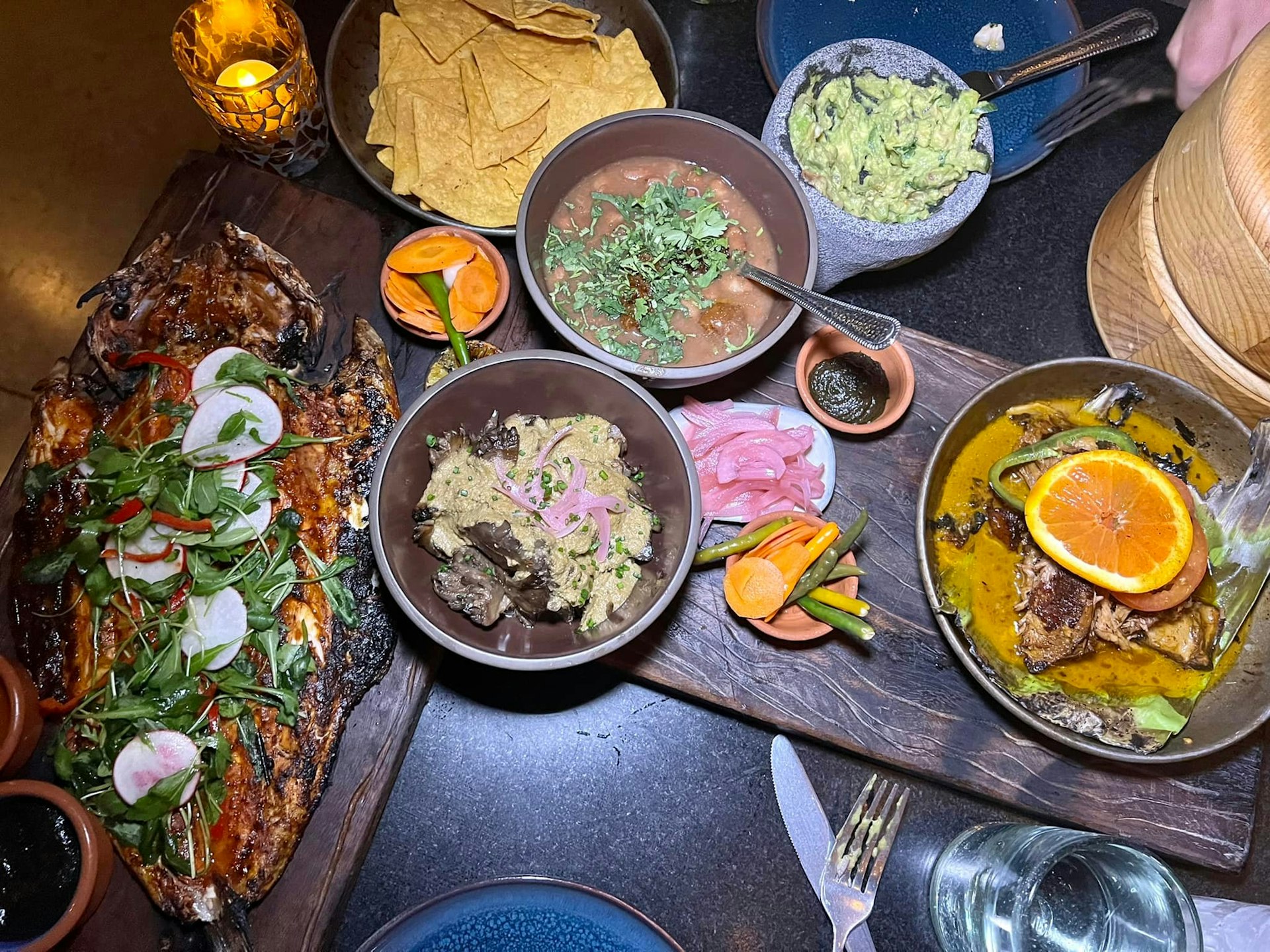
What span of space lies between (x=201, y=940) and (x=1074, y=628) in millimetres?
2215

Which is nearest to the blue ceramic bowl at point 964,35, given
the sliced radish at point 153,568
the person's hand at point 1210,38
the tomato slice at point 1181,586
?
the person's hand at point 1210,38

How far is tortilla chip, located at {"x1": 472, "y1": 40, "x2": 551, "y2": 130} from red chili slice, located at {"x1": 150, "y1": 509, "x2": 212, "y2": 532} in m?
1.41

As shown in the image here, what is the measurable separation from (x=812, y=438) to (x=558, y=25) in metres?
1.48

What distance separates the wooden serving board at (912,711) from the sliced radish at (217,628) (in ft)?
3.07

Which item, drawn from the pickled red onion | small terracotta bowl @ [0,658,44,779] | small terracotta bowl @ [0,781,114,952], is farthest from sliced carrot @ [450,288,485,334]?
small terracotta bowl @ [0,781,114,952]

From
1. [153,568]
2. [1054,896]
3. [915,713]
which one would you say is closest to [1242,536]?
[915,713]

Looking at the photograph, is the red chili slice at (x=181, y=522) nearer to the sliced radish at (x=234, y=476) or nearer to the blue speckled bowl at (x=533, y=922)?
the sliced radish at (x=234, y=476)

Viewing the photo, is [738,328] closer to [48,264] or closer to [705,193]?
[705,193]

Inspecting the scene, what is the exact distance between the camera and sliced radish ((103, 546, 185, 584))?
7.27ft

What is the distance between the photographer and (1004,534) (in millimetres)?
2354

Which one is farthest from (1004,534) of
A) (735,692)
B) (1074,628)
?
(735,692)

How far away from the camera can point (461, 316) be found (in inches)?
99.4

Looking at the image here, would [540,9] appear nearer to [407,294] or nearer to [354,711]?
[407,294]

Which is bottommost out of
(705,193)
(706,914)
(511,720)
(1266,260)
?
(706,914)
